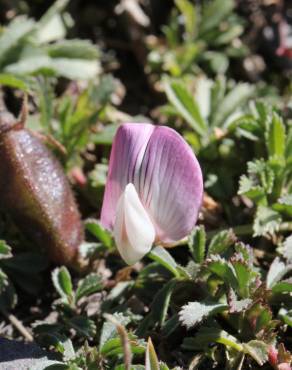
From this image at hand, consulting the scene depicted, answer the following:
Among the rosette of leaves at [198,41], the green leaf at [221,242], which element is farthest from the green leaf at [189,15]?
the green leaf at [221,242]

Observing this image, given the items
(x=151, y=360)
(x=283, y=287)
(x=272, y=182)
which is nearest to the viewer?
(x=151, y=360)

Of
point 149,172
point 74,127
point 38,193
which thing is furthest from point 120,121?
point 149,172

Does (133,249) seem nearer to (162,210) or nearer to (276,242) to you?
(162,210)

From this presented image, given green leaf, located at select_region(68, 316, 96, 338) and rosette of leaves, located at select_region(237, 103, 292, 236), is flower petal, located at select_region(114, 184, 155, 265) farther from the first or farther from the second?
rosette of leaves, located at select_region(237, 103, 292, 236)

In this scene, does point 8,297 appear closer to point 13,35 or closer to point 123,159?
point 123,159

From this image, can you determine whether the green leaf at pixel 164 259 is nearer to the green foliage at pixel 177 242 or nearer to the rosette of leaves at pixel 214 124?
the green foliage at pixel 177 242

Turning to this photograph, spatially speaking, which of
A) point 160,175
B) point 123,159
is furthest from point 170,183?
point 123,159
